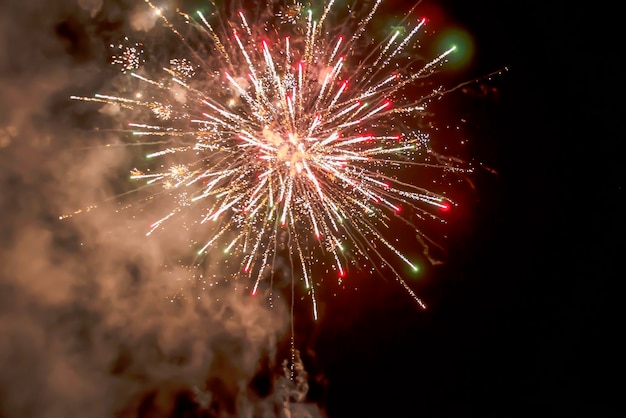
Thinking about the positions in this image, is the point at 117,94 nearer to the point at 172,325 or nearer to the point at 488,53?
the point at 172,325

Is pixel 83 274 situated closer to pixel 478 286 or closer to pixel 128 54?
pixel 128 54

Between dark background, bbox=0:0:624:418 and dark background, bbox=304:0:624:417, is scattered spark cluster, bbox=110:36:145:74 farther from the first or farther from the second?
dark background, bbox=304:0:624:417

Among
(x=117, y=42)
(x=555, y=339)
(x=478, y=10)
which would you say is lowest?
(x=555, y=339)

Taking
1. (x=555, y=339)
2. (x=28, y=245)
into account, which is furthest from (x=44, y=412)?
(x=555, y=339)

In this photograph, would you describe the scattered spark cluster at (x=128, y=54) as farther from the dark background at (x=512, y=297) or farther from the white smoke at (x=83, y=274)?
the dark background at (x=512, y=297)

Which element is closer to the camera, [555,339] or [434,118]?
[434,118]

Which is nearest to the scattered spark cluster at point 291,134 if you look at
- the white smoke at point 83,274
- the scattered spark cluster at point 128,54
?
the scattered spark cluster at point 128,54

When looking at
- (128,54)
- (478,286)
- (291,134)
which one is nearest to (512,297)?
(478,286)

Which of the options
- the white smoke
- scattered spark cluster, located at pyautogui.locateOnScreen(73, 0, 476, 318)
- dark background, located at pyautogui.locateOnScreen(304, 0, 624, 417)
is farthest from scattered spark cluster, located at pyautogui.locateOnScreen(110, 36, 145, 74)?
dark background, located at pyautogui.locateOnScreen(304, 0, 624, 417)

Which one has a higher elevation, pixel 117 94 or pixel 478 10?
pixel 117 94
